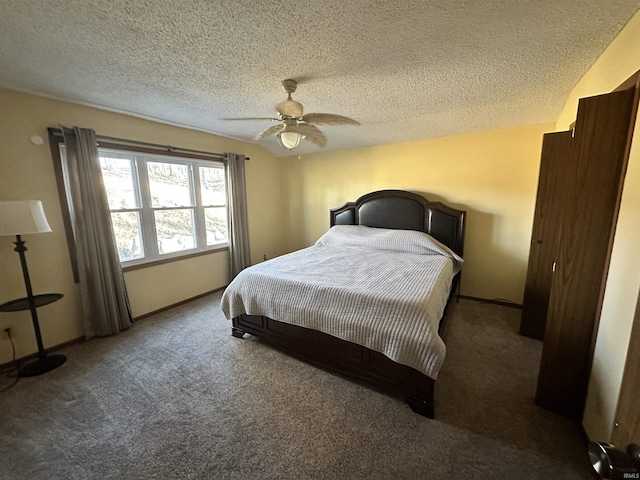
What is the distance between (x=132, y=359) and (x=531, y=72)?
398cm

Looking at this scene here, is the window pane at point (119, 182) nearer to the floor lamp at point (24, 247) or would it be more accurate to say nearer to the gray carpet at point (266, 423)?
the floor lamp at point (24, 247)

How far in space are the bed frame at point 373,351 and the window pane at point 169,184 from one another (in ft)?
6.11

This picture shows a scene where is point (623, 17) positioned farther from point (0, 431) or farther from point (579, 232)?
point (0, 431)

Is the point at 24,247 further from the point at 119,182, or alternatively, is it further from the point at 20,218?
the point at 119,182

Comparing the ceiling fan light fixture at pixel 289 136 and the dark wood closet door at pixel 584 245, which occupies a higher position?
the ceiling fan light fixture at pixel 289 136

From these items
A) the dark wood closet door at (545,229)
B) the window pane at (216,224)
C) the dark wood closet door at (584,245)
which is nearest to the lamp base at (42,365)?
the window pane at (216,224)

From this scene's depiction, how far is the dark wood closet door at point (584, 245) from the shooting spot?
4.24 feet

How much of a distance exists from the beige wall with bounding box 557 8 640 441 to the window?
392 cm

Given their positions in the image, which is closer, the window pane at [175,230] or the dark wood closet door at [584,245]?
the dark wood closet door at [584,245]

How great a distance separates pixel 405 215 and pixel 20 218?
3.83 meters

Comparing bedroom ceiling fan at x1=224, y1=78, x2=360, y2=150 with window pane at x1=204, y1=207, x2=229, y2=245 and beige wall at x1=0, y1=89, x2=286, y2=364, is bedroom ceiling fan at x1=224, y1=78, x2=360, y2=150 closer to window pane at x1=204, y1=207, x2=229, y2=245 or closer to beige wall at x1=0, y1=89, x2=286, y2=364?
beige wall at x1=0, y1=89, x2=286, y2=364

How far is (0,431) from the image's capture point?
156 cm

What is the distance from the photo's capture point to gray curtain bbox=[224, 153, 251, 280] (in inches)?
148

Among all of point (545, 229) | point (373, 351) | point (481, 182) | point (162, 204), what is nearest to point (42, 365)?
point (162, 204)
